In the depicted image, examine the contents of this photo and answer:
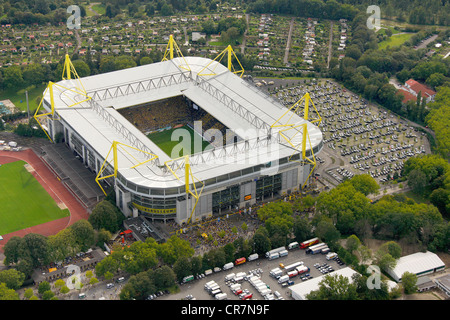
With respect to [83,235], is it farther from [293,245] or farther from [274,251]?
[293,245]

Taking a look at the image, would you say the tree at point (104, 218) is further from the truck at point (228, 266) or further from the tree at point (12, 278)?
the truck at point (228, 266)

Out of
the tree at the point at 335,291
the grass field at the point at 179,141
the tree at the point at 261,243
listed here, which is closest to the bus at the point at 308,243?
the tree at the point at 261,243

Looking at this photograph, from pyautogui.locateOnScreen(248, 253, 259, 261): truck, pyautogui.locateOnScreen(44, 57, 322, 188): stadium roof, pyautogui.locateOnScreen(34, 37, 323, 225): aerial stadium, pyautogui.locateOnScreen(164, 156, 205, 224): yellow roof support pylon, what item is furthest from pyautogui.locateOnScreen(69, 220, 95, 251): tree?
pyautogui.locateOnScreen(248, 253, 259, 261): truck

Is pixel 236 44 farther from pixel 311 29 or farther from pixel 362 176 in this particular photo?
pixel 362 176

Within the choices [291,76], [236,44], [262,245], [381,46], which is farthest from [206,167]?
[381,46]

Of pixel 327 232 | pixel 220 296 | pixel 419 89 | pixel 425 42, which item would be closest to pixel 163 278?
pixel 220 296
